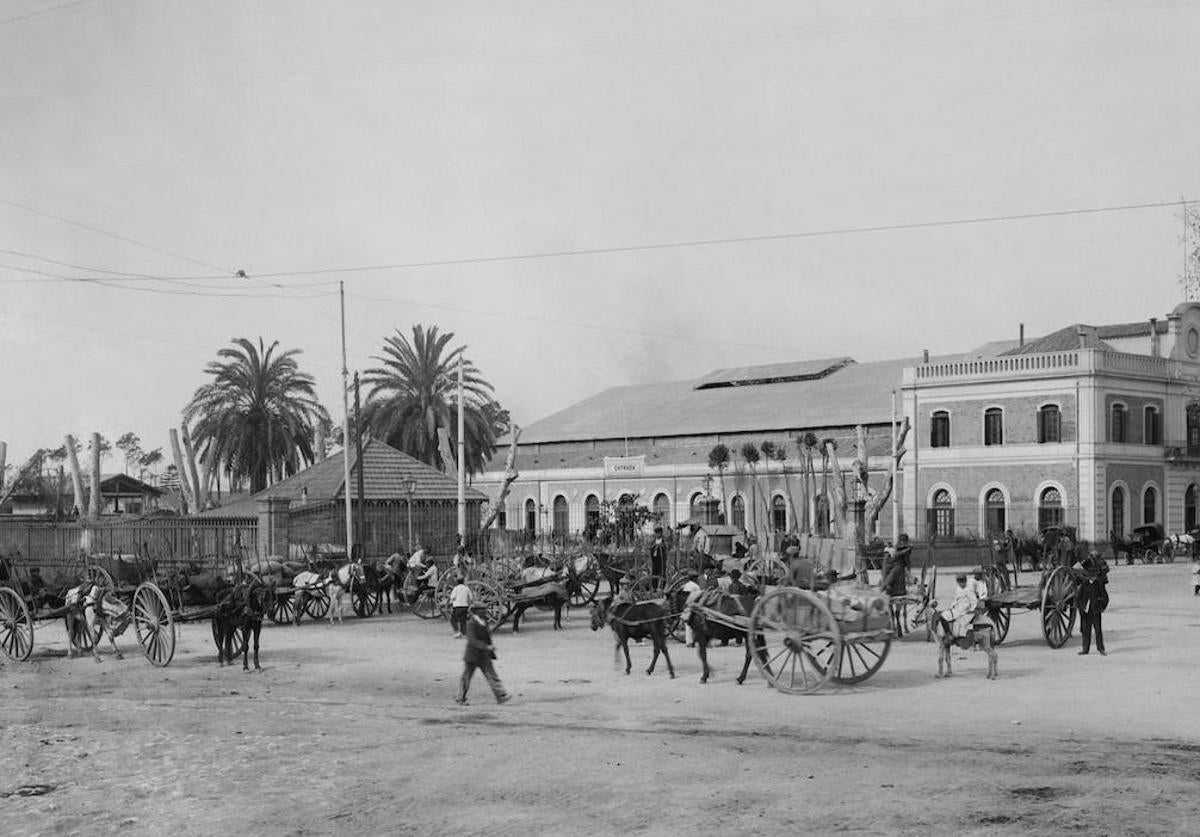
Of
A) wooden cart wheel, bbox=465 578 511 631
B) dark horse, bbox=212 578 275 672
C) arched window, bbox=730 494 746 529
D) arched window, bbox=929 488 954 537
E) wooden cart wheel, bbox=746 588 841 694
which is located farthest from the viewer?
arched window, bbox=730 494 746 529

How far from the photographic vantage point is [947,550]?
163ft

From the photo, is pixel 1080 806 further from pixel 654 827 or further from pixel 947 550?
pixel 947 550

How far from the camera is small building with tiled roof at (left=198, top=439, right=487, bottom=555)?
126 ft

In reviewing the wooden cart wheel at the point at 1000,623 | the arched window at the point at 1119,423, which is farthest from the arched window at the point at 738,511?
the wooden cart wheel at the point at 1000,623

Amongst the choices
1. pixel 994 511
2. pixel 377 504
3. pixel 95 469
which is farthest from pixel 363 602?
pixel 994 511

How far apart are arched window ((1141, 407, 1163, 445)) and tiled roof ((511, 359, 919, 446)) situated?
1057 centimetres

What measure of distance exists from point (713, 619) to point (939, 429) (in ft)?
134

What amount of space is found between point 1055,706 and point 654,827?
7.21 meters

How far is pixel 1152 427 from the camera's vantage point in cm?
5566

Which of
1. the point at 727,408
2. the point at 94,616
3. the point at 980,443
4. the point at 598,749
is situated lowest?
the point at 598,749

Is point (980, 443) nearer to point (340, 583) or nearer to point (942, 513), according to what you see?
point (942, 513)

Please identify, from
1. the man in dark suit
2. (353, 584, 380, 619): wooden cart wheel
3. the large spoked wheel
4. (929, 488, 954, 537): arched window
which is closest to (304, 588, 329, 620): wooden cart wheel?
(353, 584, 380, 619): wooden cart wheel

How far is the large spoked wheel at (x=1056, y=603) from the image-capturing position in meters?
21.1

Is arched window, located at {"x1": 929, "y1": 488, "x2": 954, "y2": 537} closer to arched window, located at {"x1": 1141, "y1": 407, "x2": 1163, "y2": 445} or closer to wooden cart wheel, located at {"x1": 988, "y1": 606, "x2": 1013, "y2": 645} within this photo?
arched window, located at {"x1": 1141, "y1": 407, "x2": 1163, "y2": 445}
